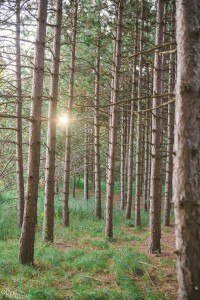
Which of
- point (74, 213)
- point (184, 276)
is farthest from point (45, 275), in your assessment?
point (74, 213)

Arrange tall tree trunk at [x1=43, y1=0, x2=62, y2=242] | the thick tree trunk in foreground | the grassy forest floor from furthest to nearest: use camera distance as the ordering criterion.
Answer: tall tree trunk at [x1=43, y1=0, x2=62, y2=242] < the grassy forest floor < the thick tree trunk in foreground

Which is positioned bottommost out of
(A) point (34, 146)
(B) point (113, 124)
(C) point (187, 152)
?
(C) point (187, 152)

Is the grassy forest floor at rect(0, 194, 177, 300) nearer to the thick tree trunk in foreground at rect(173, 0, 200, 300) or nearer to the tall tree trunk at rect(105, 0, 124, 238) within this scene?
the tall tree trunk at rect(105, 0, 124, 238)

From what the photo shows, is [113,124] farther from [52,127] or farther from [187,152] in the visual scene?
[187,152]

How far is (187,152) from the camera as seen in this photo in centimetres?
313

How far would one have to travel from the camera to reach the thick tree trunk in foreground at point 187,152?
9.87 ft

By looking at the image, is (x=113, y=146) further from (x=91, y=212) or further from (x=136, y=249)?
(x=91, y=212)

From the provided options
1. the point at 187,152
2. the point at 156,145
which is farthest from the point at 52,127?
the point at 187,152

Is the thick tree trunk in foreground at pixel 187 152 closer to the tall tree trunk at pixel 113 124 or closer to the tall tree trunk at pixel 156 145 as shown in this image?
the tall tree trunk at pixel 156 145

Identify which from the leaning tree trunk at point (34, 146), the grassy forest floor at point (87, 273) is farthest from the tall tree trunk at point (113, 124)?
the leaning tree trunk at point (34, 146)

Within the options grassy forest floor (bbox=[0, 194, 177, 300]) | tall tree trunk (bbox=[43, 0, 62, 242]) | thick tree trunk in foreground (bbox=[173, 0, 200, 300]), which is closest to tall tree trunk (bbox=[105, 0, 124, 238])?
grassy forest floor (bbox=[0, 194, 177, 300])

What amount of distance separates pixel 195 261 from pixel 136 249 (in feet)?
20.6

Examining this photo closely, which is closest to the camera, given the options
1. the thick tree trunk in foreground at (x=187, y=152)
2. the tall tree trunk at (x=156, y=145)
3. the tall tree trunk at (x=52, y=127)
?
the thick tree trunk in foreground at (x=187, y=152)

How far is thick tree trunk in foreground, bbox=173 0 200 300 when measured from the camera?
3.01m
